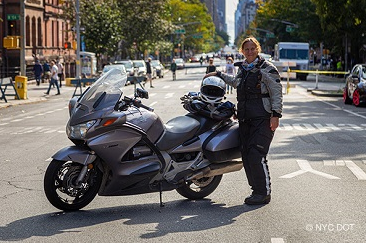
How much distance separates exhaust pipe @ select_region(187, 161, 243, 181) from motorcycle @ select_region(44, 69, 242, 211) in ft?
0.04

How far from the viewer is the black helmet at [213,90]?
8523 mm

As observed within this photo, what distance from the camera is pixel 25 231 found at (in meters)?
7.31

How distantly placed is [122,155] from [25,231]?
51.6 inches

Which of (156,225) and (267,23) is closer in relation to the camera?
(156,225)

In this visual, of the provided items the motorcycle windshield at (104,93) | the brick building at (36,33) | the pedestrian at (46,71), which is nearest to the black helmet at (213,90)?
the motorcycle windshield at (104,93)

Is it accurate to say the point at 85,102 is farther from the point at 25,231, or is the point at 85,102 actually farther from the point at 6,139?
the point at 6,139

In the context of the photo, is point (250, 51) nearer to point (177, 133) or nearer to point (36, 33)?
point (177, 133)

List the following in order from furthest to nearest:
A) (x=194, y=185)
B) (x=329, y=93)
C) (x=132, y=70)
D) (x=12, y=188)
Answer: (x=132, y=70) → (x=329, y=93) → (x=12, y=188) → (x=194, y=185)

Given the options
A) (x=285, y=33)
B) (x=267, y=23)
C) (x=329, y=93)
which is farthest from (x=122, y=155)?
(x=267, y=23)

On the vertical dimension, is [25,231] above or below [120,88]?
below

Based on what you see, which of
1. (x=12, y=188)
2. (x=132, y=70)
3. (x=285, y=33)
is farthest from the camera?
(x=285, y=33)

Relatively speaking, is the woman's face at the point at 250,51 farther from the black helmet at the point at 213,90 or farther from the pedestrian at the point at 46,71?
the pedestrian at the point at 46,71

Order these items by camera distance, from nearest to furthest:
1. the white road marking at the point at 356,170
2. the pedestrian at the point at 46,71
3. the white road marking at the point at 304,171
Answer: the white road marking at the point at 356,170
the white road marking at the point at 304,171
the pedestrian at the point at 46,71

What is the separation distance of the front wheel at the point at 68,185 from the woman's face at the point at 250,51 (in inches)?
82.9
